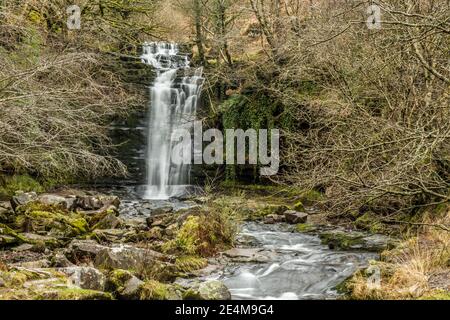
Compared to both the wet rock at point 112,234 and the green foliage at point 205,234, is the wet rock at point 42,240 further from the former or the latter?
the green foliage at point 205,234

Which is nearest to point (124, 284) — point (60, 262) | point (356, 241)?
point (60, 262)

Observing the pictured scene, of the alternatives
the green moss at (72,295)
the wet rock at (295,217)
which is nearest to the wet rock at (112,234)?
the green moss at (72,295)

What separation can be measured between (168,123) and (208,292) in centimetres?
1630

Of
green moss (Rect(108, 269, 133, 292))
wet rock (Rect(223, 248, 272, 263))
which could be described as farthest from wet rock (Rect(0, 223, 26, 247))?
wet rock (Rect(223, 248, 272, 263))

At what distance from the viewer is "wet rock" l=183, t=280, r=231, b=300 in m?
6.92

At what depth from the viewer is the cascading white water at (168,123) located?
72.8ft

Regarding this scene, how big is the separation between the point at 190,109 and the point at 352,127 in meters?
13.1

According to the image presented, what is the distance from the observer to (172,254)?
32.4 ft

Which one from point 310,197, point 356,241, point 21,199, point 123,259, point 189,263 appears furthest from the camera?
point 310,197

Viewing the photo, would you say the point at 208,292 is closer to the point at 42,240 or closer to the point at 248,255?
the point at 248,255

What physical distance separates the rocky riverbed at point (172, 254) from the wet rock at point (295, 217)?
31 mm

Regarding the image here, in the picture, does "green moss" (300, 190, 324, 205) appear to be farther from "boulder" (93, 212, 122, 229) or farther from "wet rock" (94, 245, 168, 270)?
"wet rock" (94, 245, 168, 270)

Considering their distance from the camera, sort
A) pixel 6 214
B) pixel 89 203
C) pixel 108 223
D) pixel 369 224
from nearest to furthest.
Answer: pixel 6 214 < pixel 108 223 < pixel 369 224 < pixel 89 203
